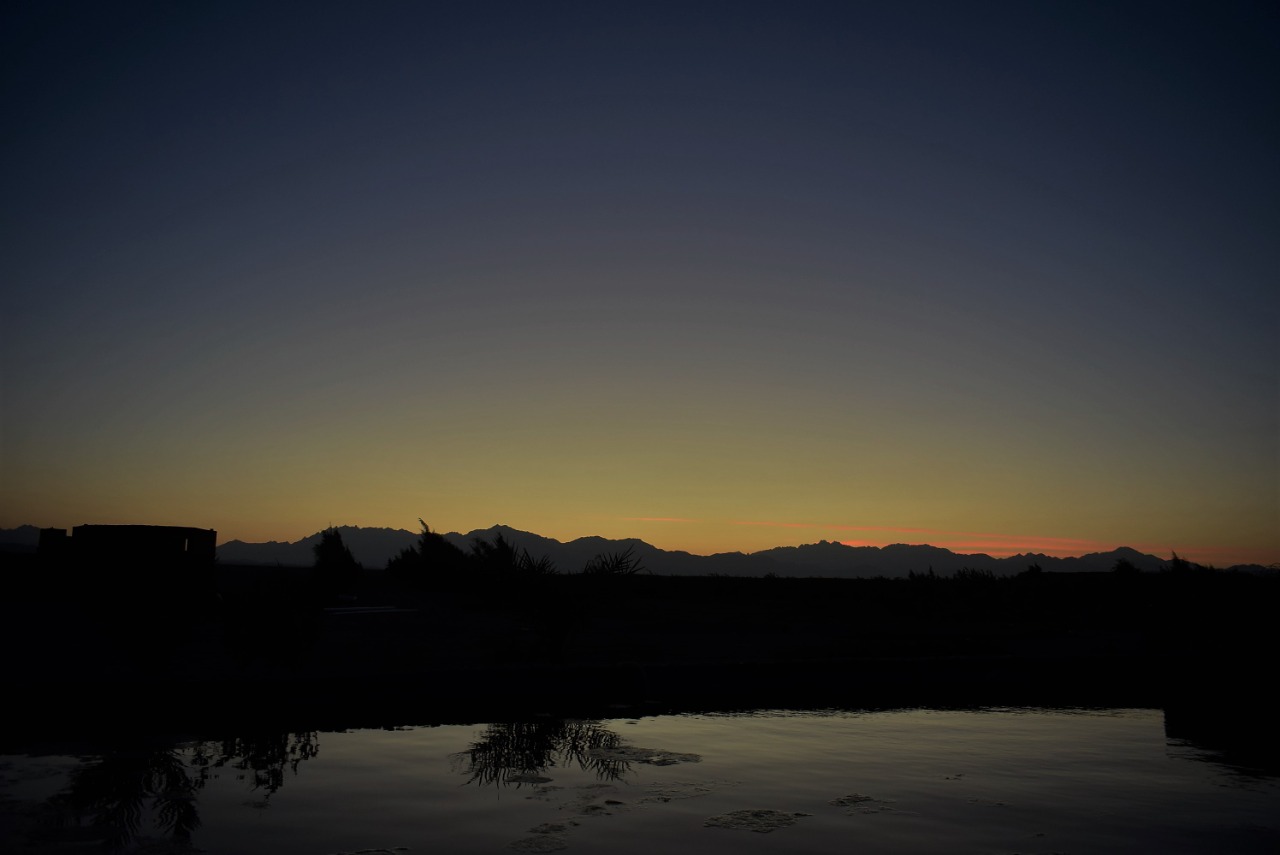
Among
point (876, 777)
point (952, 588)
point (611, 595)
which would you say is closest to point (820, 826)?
point (876, 777)

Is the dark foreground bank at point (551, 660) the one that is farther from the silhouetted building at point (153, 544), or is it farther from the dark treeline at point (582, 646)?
the silhouetted building at point (153, 544)

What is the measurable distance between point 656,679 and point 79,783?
530 cm

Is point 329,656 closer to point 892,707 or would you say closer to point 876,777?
point 892,707

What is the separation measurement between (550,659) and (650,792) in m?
6.43

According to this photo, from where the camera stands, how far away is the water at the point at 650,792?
16.1ft

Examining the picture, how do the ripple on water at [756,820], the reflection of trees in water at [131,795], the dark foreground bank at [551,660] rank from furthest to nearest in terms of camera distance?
the dark foreground bank at [551,660]
the ripple on water at [756,820]
the reflection of trees in water at [131,795]

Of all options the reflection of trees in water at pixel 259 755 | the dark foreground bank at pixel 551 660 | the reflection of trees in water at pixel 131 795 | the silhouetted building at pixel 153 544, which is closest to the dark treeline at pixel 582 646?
the dark foreground bank at pixel 551 660

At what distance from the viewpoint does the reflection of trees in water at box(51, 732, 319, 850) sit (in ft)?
16.9

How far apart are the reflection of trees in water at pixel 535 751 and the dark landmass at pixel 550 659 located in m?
0.75

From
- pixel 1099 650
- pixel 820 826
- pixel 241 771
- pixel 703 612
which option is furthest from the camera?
pixel 703 612

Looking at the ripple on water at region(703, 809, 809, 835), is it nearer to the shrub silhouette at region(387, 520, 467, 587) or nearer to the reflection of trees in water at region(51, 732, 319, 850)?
the reflection of trees in water at region(51, 732, 319, 850)

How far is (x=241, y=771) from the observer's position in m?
6.49

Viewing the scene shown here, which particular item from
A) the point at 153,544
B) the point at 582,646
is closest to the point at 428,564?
the point at 153,544

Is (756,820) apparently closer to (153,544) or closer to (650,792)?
(650,792)
